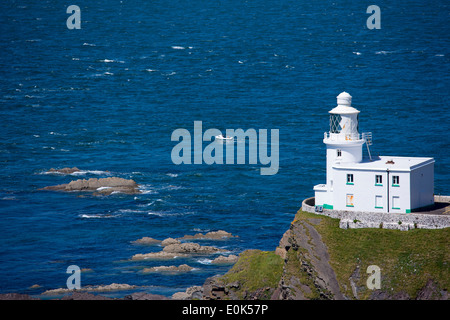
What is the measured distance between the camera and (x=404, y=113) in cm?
17350

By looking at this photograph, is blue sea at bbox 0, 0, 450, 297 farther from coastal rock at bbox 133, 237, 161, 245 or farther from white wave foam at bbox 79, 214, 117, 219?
coastal rock at bbox 133, 237, 161, 245

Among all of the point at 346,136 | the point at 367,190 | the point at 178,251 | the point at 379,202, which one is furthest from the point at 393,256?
the point at 178,251

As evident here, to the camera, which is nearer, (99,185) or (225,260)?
(225,260)

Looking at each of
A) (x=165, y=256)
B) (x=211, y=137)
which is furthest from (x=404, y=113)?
(x=165, y=256)

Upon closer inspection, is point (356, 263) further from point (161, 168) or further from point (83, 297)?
point (161, 168)

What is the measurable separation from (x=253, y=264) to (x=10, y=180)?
68.8m

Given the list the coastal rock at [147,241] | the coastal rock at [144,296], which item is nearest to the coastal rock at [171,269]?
the coastal rock at [147,241]

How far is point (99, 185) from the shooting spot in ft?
433

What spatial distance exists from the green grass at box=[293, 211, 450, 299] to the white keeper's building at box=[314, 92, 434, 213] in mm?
2635

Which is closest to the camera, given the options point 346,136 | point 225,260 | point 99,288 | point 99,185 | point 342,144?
point 342,144

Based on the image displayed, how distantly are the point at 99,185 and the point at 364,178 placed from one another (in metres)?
65.6

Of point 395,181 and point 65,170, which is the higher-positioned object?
point 395,181

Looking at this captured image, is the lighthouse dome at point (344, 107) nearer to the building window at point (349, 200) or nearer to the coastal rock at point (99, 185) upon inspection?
the building window at point (349, 200)
